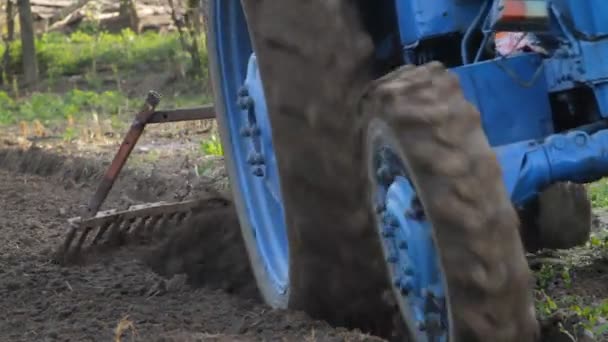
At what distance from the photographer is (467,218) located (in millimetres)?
2551

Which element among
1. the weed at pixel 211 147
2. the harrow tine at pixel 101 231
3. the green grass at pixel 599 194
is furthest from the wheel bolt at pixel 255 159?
the weed at pixel 211 147

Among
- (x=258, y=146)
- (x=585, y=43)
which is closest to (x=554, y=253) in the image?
(x=258, y=146)

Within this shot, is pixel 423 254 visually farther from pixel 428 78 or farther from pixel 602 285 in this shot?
pixel 602 285

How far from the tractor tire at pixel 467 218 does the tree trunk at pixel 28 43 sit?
11441mm

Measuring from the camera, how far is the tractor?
2.59m

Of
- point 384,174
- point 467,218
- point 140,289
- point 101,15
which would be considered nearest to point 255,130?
point 140,289

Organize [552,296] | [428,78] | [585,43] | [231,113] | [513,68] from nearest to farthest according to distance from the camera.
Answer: [428,78] → [585,43] → [513,68] → [552,296] → [231,113]

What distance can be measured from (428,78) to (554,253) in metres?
2.03

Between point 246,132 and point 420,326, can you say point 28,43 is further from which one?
point 420,326

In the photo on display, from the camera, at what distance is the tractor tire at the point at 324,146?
10.2 ft

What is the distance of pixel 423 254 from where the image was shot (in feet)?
9.19

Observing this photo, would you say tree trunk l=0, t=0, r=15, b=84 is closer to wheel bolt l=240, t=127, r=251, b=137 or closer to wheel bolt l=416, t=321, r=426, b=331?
wheel bolt l=240, t=127, r=251, b=137

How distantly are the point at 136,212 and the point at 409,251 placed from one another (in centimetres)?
292

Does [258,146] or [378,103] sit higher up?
[378,103]
